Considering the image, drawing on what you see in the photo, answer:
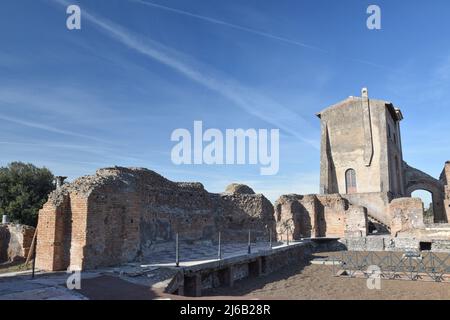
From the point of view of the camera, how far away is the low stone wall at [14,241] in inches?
662

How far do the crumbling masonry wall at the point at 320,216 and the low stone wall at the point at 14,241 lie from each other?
1792 cm

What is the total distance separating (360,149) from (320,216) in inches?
370

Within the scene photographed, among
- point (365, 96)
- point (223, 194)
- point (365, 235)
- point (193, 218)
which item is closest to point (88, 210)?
point (193, 218)

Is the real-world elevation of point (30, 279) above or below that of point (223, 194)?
below

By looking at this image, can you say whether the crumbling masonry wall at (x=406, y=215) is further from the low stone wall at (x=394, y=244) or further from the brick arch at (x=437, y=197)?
the brick arch at (x=437, y=197)

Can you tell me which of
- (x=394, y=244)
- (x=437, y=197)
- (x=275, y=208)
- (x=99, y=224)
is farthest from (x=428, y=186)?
(x=99, y=224)

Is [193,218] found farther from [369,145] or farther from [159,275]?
[369,145]

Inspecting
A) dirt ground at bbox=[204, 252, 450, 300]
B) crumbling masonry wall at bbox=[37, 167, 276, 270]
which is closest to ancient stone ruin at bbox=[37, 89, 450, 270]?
crumbling masonry wall at bbox=[37, 167, 276, 270]

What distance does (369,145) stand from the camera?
115 feet

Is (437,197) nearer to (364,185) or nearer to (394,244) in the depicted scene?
(364,185)

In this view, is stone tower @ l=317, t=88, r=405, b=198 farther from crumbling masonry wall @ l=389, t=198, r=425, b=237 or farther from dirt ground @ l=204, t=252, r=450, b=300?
dirt ground @ l=204, t=252, r=450, b=300

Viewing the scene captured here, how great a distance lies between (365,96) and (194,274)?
105 ft

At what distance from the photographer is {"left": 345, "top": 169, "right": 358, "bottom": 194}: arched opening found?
35.8 meters

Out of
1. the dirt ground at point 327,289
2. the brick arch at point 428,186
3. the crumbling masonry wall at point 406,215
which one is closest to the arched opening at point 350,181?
the brick arch at point 428,186
